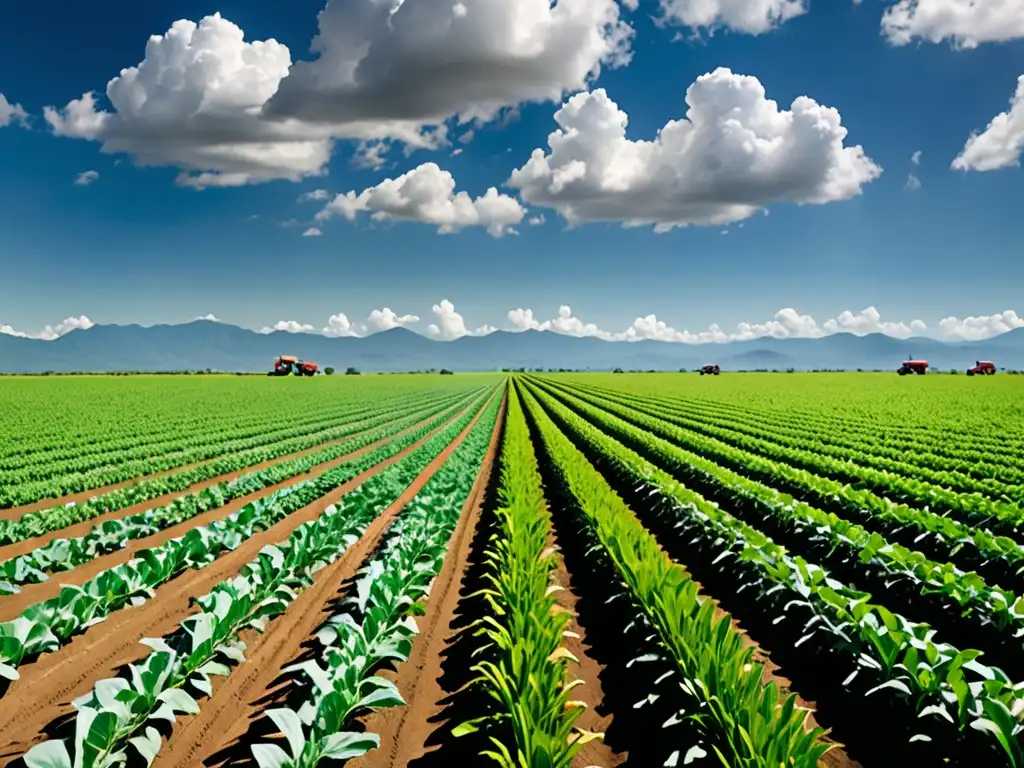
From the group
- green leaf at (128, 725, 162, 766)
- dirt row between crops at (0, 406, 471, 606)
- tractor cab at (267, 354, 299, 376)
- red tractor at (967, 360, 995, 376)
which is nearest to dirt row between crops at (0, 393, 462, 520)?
dirt row between crops at (0, 406, 471, 606)

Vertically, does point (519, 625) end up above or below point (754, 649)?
above

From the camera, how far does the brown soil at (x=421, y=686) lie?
4.67 metres

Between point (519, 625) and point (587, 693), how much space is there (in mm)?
1189

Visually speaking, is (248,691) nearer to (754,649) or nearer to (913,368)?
(754,649)

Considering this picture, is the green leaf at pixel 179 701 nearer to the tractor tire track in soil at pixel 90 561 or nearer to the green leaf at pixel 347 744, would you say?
the green leaf at pixel 347 744

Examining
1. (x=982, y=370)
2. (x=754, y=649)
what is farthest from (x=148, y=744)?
(x=982, y=370)

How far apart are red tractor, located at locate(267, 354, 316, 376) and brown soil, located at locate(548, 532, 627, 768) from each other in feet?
302

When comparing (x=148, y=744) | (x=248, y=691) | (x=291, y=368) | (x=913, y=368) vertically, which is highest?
(x=291, y=368)

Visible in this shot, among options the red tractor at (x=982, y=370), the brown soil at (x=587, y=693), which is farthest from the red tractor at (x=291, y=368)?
the red tractor at (x=982, y=370)

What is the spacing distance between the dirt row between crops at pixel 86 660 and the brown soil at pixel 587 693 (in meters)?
2.98

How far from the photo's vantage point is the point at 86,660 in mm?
5809

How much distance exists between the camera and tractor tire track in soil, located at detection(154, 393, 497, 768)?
455cm

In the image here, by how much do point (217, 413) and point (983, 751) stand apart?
35.5 metres

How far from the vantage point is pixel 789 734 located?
3.56 m
